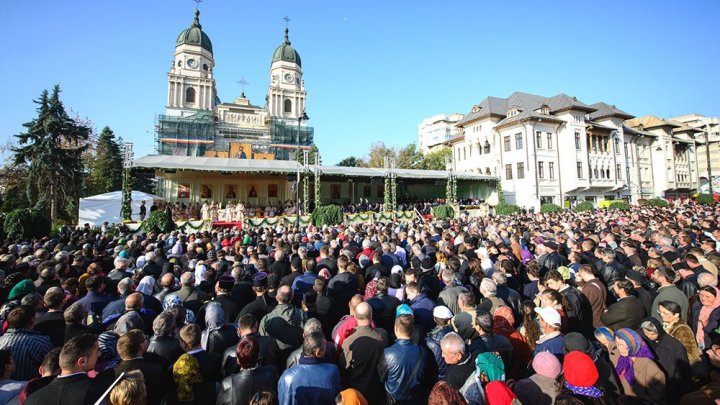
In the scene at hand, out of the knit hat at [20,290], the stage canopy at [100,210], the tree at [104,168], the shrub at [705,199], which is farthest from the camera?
the tree at [104,168]

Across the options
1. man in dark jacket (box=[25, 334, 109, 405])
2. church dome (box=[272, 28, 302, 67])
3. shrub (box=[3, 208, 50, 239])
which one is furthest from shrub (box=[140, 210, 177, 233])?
church dome (box=[272, 28, 302, 67])

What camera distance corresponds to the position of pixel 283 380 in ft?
8.69

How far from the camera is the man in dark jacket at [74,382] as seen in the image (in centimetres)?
214

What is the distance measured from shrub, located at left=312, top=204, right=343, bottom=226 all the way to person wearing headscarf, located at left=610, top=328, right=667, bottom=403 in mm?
17814

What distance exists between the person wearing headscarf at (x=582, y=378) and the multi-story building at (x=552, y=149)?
35784 mm

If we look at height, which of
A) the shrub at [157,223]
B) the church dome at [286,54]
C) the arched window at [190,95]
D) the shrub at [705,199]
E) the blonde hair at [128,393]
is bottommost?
the blonde hair at [128,393]

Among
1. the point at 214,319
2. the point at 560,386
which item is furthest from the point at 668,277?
the point at 214,319

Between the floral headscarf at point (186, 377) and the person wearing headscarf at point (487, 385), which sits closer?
the person wearing headscarf at point (487, 385)

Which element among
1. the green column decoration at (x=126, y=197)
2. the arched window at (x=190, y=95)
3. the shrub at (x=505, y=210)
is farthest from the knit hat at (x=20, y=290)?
the arched window at (x=190, y=95)

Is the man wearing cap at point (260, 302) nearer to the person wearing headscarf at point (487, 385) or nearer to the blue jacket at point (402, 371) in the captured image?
the blue jacket at point (402, 371)

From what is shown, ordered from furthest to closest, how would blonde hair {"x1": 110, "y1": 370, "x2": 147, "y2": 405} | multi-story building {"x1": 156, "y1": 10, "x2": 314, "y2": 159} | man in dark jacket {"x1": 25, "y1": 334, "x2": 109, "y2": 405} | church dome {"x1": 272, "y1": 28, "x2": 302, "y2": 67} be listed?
1. church dome {"x1": 272, "y1": 28, "x2": 302, "y2": 67}
2. multi-story building {"x1": 156, "y1": 10, "x2": 314, "y2": 159}
3. man in dark jacket {"x1": 25, "y1": 334, "x2": 109, "y2": 405}
4. blonde hair {"x1": 110, "y1": 370, "x2": 147, "y2": 405}

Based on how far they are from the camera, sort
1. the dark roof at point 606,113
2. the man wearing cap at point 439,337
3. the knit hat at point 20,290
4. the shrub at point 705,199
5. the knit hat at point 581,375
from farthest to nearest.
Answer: the dark roof at point 606,113 < the shrub at point 705,199 < the knit hat at point 20,290 < the man wearing cap at point 439,337 < the knit hat at point 581,375

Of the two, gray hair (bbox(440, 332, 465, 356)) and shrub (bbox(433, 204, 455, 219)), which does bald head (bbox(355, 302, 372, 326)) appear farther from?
shrub (bbox(433, 204, 455, 219))

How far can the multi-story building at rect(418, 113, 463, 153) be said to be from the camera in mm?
100775
